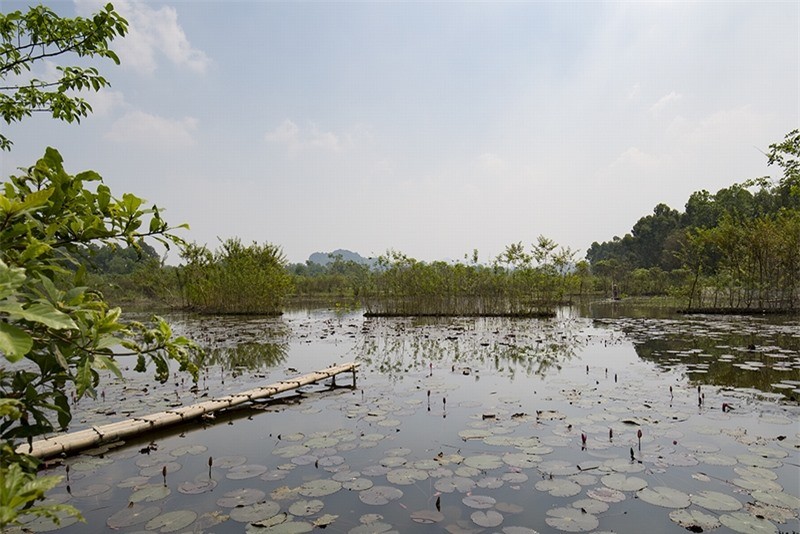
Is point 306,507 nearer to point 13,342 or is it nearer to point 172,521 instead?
point 172,521

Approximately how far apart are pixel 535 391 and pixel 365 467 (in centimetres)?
361

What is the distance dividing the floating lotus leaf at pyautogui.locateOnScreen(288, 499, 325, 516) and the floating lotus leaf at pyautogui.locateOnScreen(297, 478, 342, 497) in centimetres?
12

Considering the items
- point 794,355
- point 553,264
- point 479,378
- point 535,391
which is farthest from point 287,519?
point 553,264

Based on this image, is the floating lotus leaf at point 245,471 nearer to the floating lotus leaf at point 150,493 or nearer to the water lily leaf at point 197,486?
the water lily leaf at point 197,486

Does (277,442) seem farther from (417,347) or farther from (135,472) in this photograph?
(417,347)

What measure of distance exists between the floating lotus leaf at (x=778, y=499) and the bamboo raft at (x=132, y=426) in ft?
18.0

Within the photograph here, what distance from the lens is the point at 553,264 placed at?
2125 cm

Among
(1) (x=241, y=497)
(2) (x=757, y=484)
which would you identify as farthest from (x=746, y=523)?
(1) (x=241, y=497)

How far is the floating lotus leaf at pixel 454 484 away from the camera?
3.74m

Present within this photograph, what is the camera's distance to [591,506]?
343 cm

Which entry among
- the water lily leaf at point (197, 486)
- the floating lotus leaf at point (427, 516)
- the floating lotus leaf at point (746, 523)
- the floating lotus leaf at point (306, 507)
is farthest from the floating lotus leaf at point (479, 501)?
the water lily leaf at point (197, 486)

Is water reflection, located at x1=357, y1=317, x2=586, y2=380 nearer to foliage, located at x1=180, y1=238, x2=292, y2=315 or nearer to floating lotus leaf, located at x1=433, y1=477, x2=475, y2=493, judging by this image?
floating lotus leaf, located at x1=433, y1=477, x2=475, y2=493

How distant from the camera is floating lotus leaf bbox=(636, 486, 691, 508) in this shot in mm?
3418

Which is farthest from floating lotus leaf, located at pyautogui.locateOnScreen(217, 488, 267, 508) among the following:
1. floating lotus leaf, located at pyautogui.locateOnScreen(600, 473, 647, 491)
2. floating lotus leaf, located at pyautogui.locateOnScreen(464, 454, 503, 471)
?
floating lotus leaf, located at pyautogui.locateOnScreen(600, 473, 647, 491)
